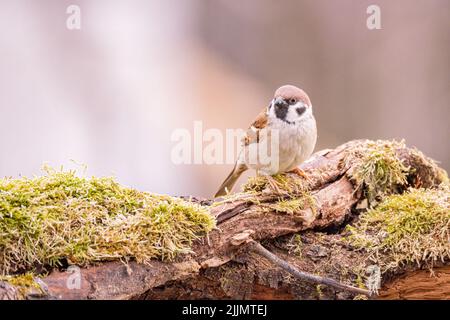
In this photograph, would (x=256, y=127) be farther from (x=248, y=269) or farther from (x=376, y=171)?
(x=248, y=269)

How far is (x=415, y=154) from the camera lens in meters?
2.86

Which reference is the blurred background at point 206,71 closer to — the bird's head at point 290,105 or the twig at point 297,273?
the bird's head at point 290,105

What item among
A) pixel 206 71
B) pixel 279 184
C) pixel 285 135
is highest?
pixel 206 71

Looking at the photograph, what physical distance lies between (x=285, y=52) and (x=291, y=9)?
0.37m

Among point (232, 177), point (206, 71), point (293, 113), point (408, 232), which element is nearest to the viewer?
point (408, 232)

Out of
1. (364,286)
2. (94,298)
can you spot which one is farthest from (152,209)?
(364,286)

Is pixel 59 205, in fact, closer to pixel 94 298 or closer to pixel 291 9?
pixel 94 298

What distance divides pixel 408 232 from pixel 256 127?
918 mm

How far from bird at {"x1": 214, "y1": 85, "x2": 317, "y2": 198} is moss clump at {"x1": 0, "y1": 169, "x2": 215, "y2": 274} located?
1.73 ft

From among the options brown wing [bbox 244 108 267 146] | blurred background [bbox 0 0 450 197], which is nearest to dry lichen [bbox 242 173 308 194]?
brown wing [bbox 244 108 267 146]

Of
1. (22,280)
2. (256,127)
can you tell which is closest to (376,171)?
(256,127)

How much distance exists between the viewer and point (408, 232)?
219 centimetres

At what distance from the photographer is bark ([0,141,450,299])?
5.86 ft

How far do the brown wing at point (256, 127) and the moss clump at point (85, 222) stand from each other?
0.74m
